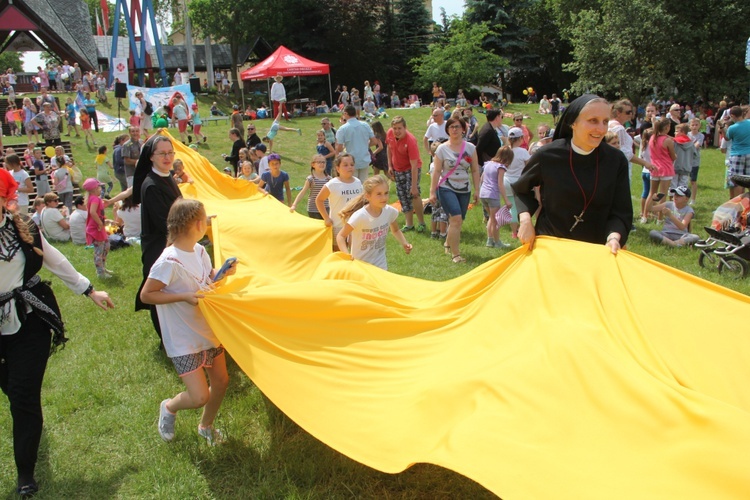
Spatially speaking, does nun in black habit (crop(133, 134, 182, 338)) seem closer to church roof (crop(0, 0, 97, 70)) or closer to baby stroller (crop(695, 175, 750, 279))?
baby stroller (crop(695, 175, 750, 279))

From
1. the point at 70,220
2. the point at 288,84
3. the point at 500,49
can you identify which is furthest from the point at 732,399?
the point at 500,49

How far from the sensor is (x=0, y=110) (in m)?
30.7

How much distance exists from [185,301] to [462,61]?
40104 millimetres

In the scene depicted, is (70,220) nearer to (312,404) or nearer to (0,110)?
(312,404)

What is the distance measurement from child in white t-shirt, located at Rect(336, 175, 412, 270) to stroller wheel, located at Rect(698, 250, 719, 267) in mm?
4820

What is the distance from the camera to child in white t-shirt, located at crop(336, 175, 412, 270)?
20.6ft

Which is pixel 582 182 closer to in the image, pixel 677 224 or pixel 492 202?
pixel 492 202

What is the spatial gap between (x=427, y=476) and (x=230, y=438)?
5.21 ft

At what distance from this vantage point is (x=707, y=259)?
889cm

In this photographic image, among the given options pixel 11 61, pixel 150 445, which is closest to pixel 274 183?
pixel 150 445

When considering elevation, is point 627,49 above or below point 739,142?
above

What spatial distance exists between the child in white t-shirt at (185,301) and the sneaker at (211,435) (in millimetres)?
316

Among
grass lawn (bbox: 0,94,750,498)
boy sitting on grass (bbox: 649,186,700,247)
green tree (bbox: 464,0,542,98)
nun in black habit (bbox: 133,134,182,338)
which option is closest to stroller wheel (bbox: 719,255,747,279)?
grass lawn (bbox: 0,94,750,498)

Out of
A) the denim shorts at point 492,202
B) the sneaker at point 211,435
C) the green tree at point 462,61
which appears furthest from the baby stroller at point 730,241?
the green tree at point 462,61
